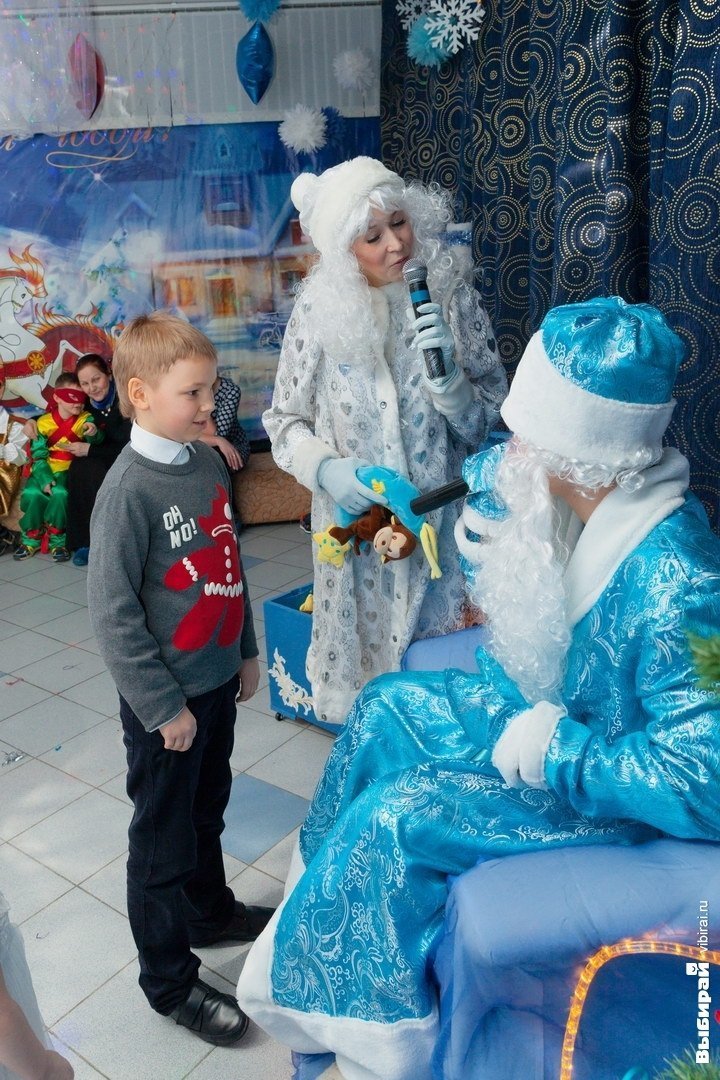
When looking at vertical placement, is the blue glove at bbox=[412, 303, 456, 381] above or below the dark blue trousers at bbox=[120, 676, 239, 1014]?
above

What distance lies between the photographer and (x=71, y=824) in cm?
233

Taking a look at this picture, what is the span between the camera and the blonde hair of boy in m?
1.50

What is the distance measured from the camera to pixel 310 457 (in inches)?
80.9

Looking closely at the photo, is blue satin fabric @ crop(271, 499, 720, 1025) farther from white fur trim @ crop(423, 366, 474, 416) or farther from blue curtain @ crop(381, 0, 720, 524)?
blue curtain @ crop(381, 0, 720, 524)

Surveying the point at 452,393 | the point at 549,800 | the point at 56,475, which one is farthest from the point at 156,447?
the point at 56,475

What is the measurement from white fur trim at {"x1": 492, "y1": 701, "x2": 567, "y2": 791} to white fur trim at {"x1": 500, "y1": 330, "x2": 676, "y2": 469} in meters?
0.36

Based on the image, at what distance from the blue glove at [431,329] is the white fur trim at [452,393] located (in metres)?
0.07

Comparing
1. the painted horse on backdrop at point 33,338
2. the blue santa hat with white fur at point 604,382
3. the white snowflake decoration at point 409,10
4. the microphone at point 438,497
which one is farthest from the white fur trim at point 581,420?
the painted horse on backdrop at point 33,338

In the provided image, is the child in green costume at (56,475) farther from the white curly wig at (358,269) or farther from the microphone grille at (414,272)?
the microphone grille at (414,272)

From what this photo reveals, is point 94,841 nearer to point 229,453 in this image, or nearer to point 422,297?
point 422,297

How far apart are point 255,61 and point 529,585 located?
3995mm

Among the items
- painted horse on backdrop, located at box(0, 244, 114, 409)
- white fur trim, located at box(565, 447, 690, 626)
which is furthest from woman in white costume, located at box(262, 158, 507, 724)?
painted horse on backdrop, located at box(0, 244, 114, 409)

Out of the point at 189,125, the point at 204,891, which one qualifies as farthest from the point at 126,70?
the point at 204,891

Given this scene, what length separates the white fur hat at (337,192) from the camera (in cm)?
190
